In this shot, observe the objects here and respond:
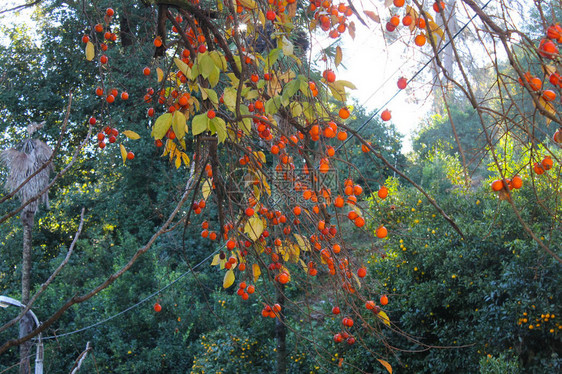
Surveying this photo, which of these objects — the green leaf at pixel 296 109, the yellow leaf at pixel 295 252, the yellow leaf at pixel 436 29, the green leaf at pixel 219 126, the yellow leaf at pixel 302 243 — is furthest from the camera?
the yellow leaf at pixel 295 252

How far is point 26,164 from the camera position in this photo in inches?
255

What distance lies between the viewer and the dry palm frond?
644 cm

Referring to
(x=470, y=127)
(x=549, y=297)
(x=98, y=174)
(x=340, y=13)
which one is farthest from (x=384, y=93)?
(x=470, y=127)

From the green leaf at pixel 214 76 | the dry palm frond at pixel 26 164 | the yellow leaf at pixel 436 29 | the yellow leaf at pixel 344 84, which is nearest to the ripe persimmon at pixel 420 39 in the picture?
the yellow leaf at pixel 436 29

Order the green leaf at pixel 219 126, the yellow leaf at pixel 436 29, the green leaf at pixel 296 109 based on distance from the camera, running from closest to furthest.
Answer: the yellow leaf at pixel 436 29 → the green leaf at pixel 219 126 → the green leaf at pixel 296 109

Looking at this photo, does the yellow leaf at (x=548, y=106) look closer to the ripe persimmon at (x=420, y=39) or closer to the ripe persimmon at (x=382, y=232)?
the ripe persimmon at (x=420, y=39)

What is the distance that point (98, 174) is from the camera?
8078mm

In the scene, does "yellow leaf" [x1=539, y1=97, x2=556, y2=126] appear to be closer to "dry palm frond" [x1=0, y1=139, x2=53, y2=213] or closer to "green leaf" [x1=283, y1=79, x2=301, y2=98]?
"green leaf" [x1=283, y1=79, x2=301, y2=98]

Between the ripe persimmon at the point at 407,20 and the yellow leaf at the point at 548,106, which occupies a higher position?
the ripe persimmon at the point at 407,20

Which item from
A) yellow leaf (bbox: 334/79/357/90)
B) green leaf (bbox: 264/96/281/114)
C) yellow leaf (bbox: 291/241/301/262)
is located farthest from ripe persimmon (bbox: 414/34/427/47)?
yellow leaf (bbox: 291/241/301/262)

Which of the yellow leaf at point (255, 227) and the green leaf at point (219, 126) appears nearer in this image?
the green leaf at point (219, 126)

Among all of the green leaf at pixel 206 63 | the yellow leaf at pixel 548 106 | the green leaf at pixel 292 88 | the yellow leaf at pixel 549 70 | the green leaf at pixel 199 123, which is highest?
the green leaf at pixel 206 63

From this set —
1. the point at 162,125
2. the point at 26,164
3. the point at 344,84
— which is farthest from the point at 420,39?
the point at 26,164

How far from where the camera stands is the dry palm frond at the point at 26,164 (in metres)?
6.44
